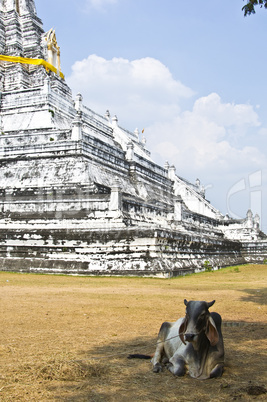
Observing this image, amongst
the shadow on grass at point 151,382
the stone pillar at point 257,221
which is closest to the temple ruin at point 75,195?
the stone pillar at point 257,221

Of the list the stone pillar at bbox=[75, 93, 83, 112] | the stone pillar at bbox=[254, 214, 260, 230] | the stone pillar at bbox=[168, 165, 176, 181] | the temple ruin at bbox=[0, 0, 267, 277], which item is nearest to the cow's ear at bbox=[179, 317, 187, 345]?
the temple ruin at bbox=[0, 0, 267, 277]

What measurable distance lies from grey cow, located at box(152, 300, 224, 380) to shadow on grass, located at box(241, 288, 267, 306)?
534 centimetres

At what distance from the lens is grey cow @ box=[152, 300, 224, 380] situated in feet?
13.3

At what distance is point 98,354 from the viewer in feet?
15.9

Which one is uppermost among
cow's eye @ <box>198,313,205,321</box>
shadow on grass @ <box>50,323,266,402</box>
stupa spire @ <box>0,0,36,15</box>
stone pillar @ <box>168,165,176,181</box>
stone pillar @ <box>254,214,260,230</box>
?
stupa spire @ <box>0,0,36,15</box>

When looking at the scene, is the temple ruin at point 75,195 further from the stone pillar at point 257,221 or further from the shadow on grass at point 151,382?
the shadow on grass at point 151,382

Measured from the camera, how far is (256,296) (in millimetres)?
10484

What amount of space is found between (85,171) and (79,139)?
2.18 m

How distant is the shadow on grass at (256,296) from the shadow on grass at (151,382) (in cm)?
453

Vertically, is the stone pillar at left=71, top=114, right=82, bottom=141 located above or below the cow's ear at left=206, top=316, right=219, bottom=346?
above

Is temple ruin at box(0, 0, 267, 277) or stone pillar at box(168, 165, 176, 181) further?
stone pillar at box(168, 165, 176, 181)

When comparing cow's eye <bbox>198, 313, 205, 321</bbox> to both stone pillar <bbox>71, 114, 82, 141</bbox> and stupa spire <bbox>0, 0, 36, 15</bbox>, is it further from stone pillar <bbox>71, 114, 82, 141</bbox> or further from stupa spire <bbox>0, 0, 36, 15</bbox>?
stupa spire <bbox>0, 0, 36, 15</bbox>

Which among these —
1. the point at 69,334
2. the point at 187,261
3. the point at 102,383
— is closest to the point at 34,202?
the point at 187,261

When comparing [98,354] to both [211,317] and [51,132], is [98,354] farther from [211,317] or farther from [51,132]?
[51,132]
